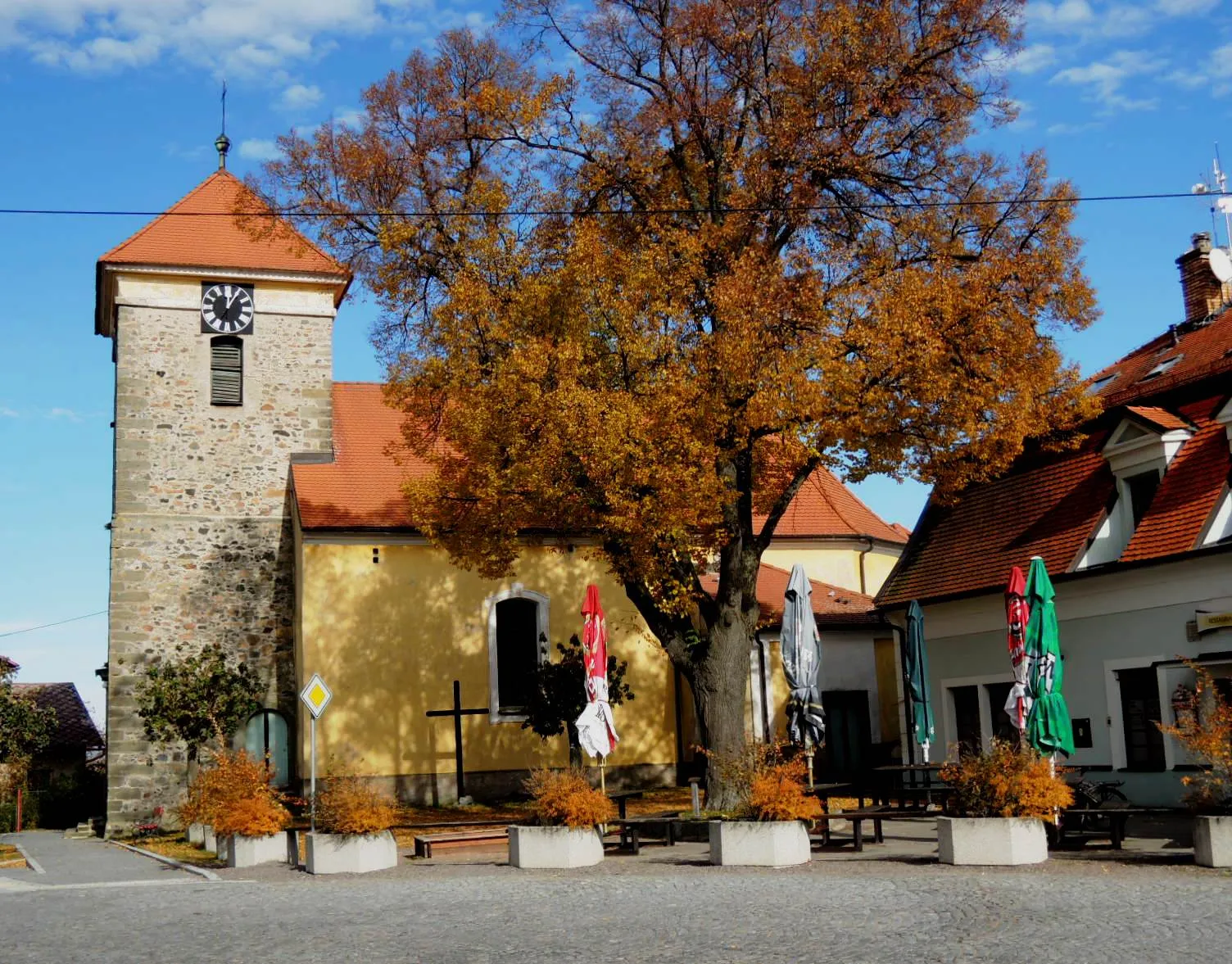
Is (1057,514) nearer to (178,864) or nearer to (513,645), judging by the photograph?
(513,645)

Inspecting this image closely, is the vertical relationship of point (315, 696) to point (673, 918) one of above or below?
above

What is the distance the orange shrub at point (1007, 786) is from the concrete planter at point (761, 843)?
1622 millimetres

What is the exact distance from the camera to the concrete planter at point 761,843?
1386cm

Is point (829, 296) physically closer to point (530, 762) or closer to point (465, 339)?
point (465, 339)

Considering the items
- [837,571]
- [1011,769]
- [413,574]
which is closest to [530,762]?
[413,574]

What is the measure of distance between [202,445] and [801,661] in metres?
15.4

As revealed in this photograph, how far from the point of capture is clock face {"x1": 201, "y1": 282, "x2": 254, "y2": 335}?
93.2 ft

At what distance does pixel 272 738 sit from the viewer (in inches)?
1095

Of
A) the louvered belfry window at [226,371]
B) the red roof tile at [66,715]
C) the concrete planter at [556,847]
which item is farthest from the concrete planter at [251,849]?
the red roof tile at [66,715]

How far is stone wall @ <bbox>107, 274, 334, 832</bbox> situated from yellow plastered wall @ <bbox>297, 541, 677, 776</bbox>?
1561 mm

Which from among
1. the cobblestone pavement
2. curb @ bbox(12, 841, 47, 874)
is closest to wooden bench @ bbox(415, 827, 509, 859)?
the cobblestone pavement

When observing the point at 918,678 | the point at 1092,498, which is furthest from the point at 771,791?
the point at 1092,498

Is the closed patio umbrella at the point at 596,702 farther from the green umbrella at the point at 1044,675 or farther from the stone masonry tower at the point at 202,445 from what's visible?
the stone masonry tower at the point at 202,445

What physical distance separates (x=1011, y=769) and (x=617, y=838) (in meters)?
6.44
